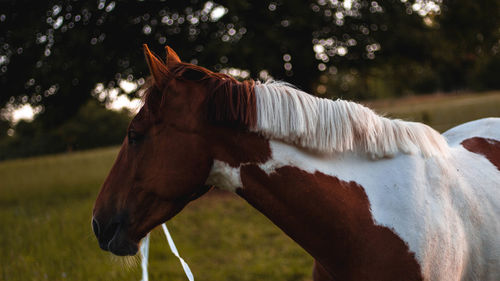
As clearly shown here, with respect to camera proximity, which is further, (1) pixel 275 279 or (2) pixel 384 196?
(1) pixel 275 279

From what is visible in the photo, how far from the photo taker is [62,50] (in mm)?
6672

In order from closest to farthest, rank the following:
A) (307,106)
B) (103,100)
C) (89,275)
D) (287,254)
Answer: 1. (307,106)
2. (89,275)
3. (287,254)
4. (103,100)

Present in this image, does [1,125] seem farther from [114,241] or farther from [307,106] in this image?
[307,106]

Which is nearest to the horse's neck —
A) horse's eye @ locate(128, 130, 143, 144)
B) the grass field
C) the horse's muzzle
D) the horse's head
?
the horse's head

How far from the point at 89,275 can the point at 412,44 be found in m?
9.69

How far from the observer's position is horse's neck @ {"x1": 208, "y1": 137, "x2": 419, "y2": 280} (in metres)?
1.68

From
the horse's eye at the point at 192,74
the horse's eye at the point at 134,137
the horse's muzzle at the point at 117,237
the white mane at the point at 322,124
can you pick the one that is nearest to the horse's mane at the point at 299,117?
the white mane at the point at 322,124

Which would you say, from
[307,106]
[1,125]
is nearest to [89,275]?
[307,106]

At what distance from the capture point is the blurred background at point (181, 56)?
530 centimetres

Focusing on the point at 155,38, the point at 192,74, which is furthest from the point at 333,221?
the point at 155,38

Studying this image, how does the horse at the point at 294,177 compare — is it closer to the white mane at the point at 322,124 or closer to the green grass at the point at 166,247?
the white mane at the point at 322,124

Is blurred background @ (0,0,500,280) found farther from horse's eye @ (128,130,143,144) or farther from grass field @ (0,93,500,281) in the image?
horse's eye @ (128,130,143,144)

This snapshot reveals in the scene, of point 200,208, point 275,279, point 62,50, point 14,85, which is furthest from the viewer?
point 200,208

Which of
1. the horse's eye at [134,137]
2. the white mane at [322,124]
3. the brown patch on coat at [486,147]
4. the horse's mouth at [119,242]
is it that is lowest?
the horse's mouth at [119,242]
